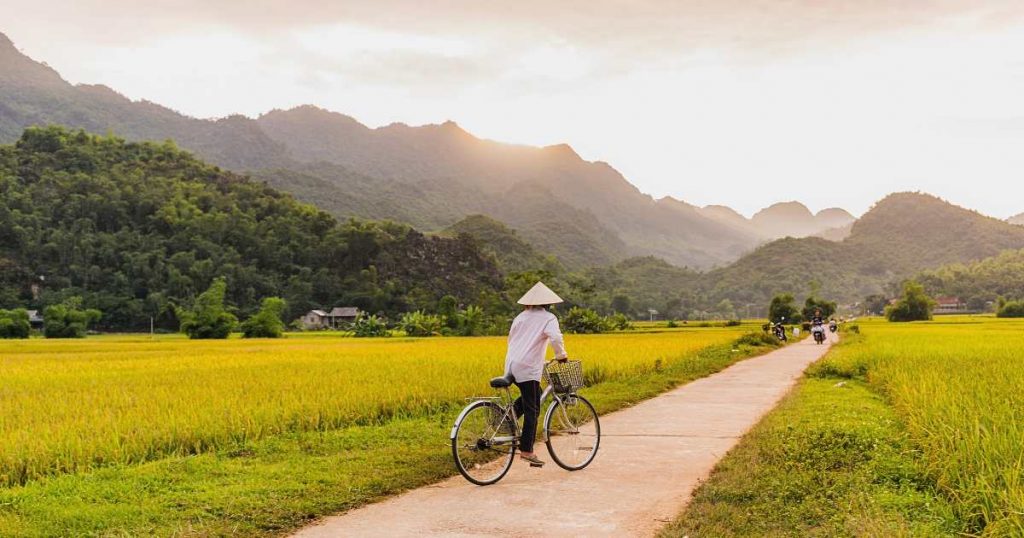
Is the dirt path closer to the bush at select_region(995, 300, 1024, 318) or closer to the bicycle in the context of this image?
the bicycle

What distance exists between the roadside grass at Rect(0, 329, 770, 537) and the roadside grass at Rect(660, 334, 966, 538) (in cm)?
302

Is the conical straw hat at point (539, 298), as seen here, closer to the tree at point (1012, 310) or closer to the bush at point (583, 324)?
the bush at point (583, 324)

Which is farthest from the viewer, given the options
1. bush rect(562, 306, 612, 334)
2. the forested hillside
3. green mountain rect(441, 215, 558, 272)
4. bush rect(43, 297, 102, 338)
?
green mountain rect(441, 215, 558, 272)

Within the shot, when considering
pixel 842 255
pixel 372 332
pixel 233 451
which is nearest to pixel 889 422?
pixel 233 451

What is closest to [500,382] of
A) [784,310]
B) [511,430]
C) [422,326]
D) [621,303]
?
[511,430]

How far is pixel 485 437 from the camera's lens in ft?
24.6

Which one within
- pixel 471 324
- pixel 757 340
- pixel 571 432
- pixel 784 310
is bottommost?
pixel 757 340

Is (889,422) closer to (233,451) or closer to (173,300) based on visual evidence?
(233,451)

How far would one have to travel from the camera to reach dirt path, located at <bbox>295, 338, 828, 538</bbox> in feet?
19.0

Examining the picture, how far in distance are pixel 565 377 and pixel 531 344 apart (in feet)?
2.68

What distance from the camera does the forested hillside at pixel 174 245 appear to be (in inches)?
3108

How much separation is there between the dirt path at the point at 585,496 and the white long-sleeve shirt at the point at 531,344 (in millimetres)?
1125

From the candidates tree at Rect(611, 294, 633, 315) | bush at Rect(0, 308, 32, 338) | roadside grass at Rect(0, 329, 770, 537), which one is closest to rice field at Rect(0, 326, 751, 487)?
roadside grass at Rect(0, 329, 770, 537)

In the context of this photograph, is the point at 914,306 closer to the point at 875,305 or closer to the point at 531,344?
the point at 875,305
